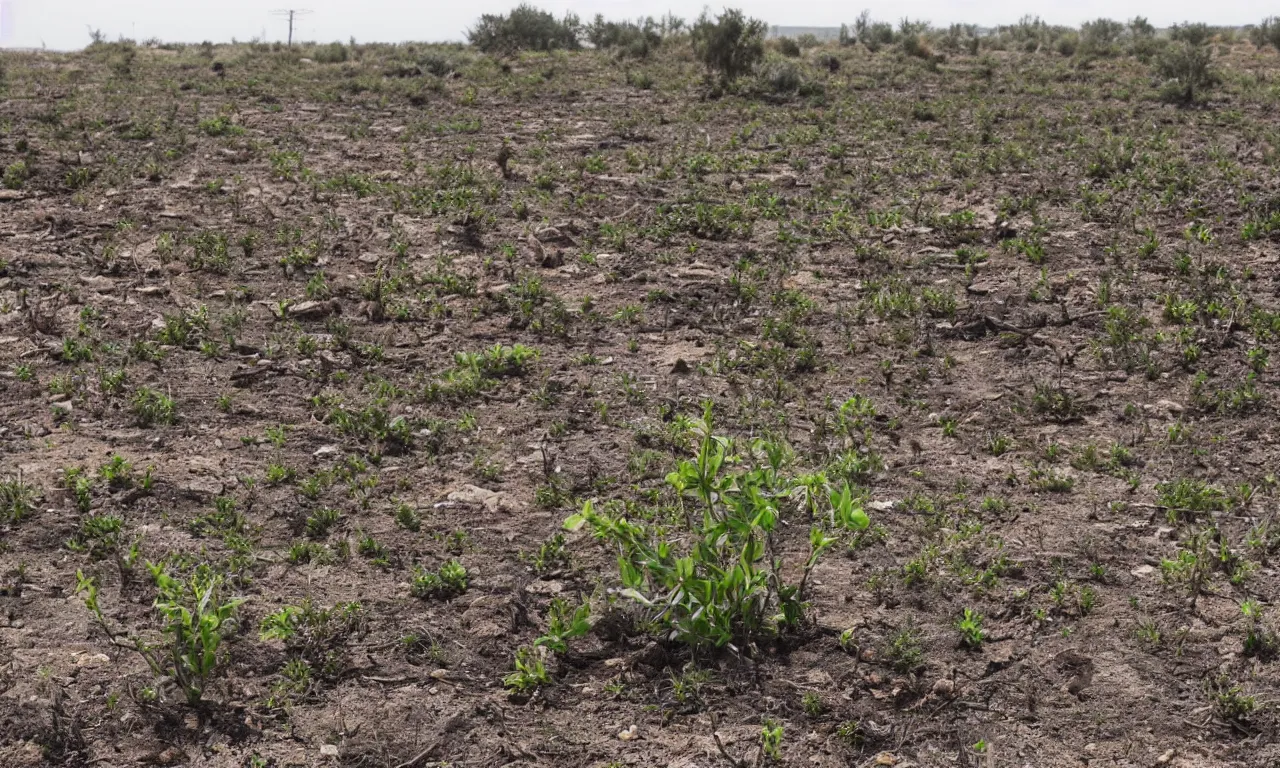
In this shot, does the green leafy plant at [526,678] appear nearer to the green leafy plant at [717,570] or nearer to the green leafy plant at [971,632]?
the green leafy plant at [717,570]

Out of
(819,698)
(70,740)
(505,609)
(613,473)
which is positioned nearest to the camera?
(70,740)

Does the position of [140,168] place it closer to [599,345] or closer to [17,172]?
[17,172]

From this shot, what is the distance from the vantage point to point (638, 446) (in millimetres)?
6055

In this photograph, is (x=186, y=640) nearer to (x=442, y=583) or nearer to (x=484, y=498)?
(x=442, y=583)

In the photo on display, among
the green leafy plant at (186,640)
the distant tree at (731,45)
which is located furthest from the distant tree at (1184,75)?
the green leafy plant at (186,640)

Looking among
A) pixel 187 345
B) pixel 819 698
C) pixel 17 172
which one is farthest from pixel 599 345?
pixel 17 172

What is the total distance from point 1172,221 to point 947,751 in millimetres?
6533

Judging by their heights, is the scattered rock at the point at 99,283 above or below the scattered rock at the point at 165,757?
above

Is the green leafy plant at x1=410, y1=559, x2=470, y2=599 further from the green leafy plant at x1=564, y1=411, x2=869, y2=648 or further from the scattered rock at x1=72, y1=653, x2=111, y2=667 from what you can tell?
the scattered rock at x1=72, y1=653, x2=111, y2=667

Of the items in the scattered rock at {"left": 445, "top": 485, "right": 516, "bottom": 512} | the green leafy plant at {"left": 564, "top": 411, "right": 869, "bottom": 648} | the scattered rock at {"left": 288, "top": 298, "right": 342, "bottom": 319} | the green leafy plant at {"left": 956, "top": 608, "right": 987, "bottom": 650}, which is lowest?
the green leafy plant at {"left": 956, "top": 608, "right": 987, "bottom": 650}

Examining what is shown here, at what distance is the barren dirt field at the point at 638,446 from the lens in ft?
13.5

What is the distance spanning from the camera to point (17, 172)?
9953 millimetres

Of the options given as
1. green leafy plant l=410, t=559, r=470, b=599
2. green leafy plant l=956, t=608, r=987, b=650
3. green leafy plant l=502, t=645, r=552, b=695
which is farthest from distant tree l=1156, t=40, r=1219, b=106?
green leafy plant l=502, t=645, r=552, b=695

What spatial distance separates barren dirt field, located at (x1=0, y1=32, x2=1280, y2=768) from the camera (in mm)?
4102
